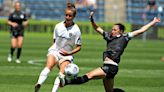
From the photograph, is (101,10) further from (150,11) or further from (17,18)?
(17,18)

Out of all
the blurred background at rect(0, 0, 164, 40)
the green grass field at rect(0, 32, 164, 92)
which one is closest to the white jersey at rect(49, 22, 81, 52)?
the green grass field at rect(0, 32, 164, 92)

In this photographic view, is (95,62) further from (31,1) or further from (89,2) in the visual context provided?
(31,1)

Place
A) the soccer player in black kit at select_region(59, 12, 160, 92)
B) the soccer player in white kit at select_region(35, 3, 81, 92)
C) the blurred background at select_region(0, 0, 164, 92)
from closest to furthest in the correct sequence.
→ 1. the soccer player in black kit at select_region(59, 12, 160, 92)
2. the soccer player in white kit at select_region(35, 3, 81, 92)
3. the blurred background at select_region(0, 0, 164, 92)

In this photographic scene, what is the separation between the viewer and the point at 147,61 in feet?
67.6

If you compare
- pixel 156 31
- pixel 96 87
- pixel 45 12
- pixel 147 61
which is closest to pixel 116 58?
pixel 96 87

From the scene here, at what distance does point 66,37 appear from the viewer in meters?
10.5

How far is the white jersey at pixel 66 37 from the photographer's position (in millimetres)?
10445

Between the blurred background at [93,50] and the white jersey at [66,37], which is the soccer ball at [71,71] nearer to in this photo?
the white jersey at [66,37]

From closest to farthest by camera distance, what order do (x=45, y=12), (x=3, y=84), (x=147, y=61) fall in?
(x=3, y=84), (x=147, y=61), (x=45, y=12)

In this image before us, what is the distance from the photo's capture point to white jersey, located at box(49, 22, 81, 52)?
34.3 ft

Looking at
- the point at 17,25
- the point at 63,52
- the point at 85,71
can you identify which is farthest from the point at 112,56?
the point at 17,25

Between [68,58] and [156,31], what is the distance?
27.4 meters

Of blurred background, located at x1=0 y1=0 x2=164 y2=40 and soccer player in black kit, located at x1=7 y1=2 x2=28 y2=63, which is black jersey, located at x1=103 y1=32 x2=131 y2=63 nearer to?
soccer player in black kit, located at x1=7 y1=2 x2=28 y2=63

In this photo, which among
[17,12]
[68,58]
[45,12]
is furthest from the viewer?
[45,12]
